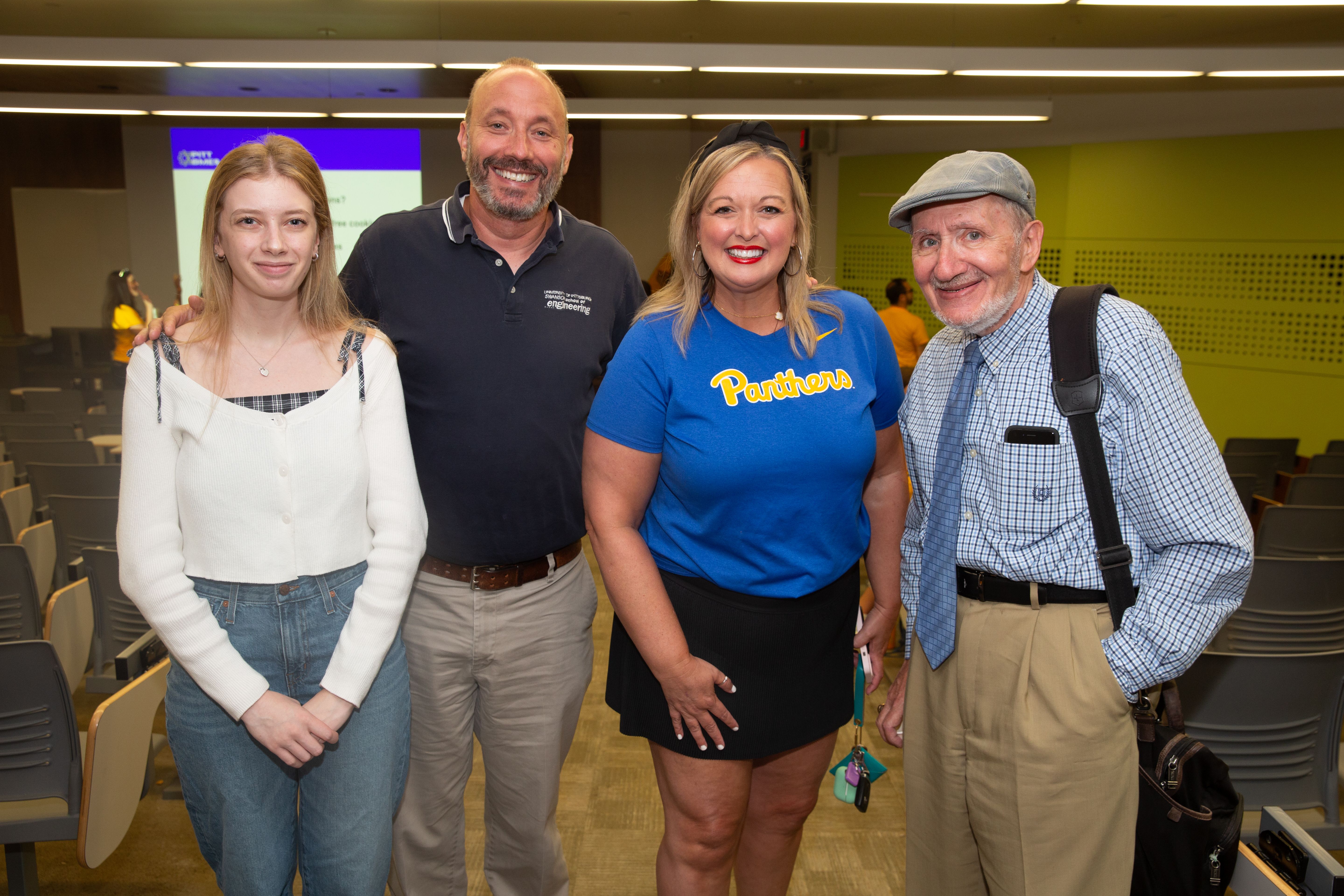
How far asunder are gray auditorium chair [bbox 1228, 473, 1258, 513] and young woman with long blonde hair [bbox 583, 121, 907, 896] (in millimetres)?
3221

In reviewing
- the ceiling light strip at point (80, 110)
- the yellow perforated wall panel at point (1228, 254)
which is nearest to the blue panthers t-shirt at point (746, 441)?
the yellow perforated wall panel at point (1228, 254)

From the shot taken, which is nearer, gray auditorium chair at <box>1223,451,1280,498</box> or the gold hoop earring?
the gold hoop earring

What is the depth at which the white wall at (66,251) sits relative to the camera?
1276cm

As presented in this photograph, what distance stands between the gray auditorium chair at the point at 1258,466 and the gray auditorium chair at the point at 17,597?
5.37 meters

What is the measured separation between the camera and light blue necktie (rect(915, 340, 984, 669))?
160 cm

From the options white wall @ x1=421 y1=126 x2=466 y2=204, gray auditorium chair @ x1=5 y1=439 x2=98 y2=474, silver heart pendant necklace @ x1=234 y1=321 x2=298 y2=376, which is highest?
white wall @ x1=421 y1=126 x2=466 y2=204

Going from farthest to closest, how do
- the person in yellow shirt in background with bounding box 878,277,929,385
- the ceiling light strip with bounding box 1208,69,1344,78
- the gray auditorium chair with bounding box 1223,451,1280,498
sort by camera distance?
the person in yellow shirt in background with bounding box 878,277,929,385 → the ceiling light strip with bounding box 1208,69,1344,78 → the gray auditorium chair with bounding box 1223,451,1280,498

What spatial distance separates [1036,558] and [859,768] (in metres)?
0.74

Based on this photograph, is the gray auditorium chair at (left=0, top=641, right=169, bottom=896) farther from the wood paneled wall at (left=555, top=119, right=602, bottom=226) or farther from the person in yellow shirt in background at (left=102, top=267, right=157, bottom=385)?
the wood paneled wall at (left=555, top=119, right=602, bottom=226)

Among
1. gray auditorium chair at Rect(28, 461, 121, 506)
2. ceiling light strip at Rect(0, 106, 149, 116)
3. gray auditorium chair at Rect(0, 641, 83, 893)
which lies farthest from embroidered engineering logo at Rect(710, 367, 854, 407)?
ceiling light strip at Rect(0, 106, 149, 116)

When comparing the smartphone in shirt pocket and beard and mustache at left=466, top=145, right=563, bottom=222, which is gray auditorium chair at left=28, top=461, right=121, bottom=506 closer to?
beard and mustache at left=466, top=145, right=563, bottom=222

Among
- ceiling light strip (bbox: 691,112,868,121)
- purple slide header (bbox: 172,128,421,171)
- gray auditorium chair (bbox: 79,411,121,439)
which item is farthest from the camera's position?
purple slide header (bbox: 172,128,421,171)

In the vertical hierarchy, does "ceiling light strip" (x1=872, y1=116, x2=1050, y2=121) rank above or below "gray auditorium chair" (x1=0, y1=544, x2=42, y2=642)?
above

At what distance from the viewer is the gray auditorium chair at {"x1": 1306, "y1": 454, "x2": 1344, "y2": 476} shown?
203 inches
